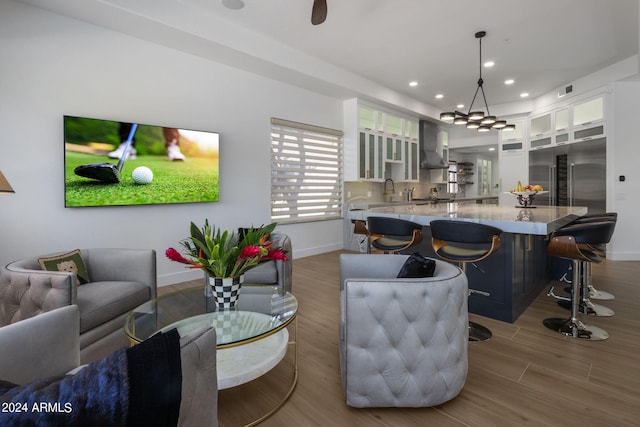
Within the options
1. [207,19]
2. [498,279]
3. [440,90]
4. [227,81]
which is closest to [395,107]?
[440,90]

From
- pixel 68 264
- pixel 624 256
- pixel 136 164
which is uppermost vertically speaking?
pixel 136 164

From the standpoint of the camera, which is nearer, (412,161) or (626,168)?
(626,168)

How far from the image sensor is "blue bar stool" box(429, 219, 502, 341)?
257 centimetres

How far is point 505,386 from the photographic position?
1.96 meters

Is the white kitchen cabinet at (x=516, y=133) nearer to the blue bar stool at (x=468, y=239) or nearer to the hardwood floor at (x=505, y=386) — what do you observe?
the hardwood floor at (x=505, y=386)

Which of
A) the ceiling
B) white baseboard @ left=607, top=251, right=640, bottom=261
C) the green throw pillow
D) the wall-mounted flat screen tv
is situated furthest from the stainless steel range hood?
the green throw pillow

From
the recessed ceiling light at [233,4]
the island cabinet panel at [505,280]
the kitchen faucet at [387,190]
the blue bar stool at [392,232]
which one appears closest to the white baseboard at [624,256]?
the island cabinet panel at [505,280]

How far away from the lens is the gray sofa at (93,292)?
1.92 metres

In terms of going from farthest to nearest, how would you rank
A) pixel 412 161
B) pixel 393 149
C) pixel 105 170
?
pixel 412 161 → pixel 393 149 → pixel 105 170

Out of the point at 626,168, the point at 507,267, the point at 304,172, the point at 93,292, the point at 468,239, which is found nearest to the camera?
the point at 93,292

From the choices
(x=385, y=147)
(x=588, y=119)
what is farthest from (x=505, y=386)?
(x=588, y=119)

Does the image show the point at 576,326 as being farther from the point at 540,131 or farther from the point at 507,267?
the point at 540,131

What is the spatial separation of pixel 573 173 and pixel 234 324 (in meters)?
6.96

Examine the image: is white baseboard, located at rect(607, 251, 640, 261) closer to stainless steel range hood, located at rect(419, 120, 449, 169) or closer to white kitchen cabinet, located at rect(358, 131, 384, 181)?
stainless steel range hood, located at rect(419, 120, 449, 169)
